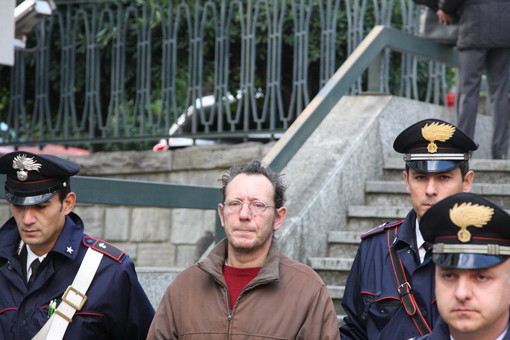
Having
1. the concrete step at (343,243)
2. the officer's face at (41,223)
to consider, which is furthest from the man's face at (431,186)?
the concrete step at (343,243)

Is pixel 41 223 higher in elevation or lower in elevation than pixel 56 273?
higher

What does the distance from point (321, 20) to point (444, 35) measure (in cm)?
170

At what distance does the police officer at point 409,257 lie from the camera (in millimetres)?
4305

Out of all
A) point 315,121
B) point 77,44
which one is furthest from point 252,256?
point 77,44

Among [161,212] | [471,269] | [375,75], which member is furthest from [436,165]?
[161,212]

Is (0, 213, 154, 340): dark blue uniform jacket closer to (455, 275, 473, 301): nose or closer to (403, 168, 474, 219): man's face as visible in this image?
(403, 168, 474, 219): man's face

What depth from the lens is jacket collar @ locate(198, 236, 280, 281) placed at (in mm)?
4227

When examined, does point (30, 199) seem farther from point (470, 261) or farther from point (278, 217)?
point (470, 261)

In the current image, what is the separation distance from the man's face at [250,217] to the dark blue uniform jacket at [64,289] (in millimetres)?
613

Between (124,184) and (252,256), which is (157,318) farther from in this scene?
(124,184)

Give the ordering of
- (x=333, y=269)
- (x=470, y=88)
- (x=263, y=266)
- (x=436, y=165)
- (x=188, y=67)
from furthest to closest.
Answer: (x=188, y=67), (x=470, y=88), (x=333, y=269), (x=436, y=165), (x=263, y=266)

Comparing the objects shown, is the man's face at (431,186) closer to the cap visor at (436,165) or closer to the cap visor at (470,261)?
the cap visor at (436,165)

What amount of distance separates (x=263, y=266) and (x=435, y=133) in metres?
1.01

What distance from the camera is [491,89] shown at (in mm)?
8203
